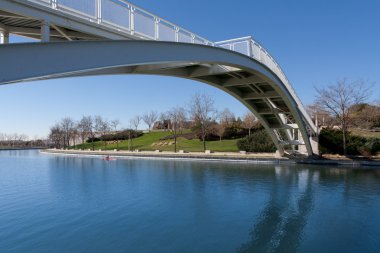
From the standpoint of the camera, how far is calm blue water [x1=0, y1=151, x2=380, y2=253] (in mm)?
8523

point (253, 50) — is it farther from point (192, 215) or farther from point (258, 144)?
point (258, 144)

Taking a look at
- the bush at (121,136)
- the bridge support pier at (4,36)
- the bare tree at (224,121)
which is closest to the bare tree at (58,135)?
the bush at (121,136)

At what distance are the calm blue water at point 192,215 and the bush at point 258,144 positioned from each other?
17.1 m

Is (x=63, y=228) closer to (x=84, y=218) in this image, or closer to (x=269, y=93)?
(x=84, y=218)

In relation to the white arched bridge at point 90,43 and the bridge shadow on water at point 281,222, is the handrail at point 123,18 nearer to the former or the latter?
the white arched bridge at point 90,43

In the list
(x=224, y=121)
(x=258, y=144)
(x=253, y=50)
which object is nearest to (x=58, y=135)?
(x=224, y=121)

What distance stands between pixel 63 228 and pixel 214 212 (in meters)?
5.72

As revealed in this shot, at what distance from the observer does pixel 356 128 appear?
121 ft

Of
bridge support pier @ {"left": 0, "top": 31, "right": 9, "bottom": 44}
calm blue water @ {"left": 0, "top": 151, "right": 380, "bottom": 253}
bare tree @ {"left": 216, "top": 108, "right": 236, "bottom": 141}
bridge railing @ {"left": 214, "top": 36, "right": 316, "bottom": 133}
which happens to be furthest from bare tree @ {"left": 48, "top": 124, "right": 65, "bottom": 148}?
bridge support pier @ {"left": 0, "top": 31, "right": 9, "bottom": 44}

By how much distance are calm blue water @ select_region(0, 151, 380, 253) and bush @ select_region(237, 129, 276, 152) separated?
17149 mm

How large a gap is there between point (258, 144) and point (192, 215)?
28225 millimetres

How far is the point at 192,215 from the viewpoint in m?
11.5

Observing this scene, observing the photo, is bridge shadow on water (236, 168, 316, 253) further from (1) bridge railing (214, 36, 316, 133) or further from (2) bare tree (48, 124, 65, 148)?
(2) bare tree (48, 124, 65, 148)

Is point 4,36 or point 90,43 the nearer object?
point 90,43
